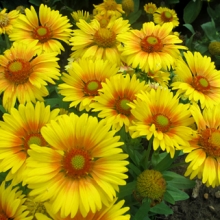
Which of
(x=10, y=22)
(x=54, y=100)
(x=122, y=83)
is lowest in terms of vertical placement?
(x=54, y=100)

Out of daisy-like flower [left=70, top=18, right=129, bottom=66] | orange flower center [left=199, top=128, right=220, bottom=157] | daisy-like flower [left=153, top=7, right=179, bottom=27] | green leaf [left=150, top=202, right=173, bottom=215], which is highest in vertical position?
daisy-like flower [left=70, top=18, right=129, bottom=66]

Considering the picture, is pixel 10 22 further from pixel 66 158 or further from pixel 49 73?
pixel 66 158

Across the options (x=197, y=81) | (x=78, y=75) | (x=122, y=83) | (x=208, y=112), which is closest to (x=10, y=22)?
(x=78, y=75)

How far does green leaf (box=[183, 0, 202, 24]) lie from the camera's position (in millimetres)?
4562

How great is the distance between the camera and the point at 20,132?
1.69 meters

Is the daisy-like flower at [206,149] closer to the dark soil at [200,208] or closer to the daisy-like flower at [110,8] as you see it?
the dark soil at [200,208]

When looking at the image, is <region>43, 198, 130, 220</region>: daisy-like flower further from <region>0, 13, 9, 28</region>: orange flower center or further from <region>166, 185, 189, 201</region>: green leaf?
<region>0, 13, 9, 28</region>: orange flower center

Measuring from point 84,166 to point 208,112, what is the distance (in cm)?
71

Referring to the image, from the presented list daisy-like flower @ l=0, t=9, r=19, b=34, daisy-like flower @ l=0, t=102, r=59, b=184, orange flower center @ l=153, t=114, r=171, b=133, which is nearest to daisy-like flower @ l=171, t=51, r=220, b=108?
orange flower center @ l=153, t=114, r=171, b=133

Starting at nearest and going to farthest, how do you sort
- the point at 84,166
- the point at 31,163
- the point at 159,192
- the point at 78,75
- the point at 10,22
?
the point at 31,163, the point at 84,166, the point at 159,192, the point at 78,75, the point at 10,22

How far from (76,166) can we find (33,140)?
0.28 metres

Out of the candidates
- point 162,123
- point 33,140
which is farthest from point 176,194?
point 33,140

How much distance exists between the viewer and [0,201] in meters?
1.63

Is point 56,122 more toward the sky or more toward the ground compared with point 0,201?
more toward the sky
